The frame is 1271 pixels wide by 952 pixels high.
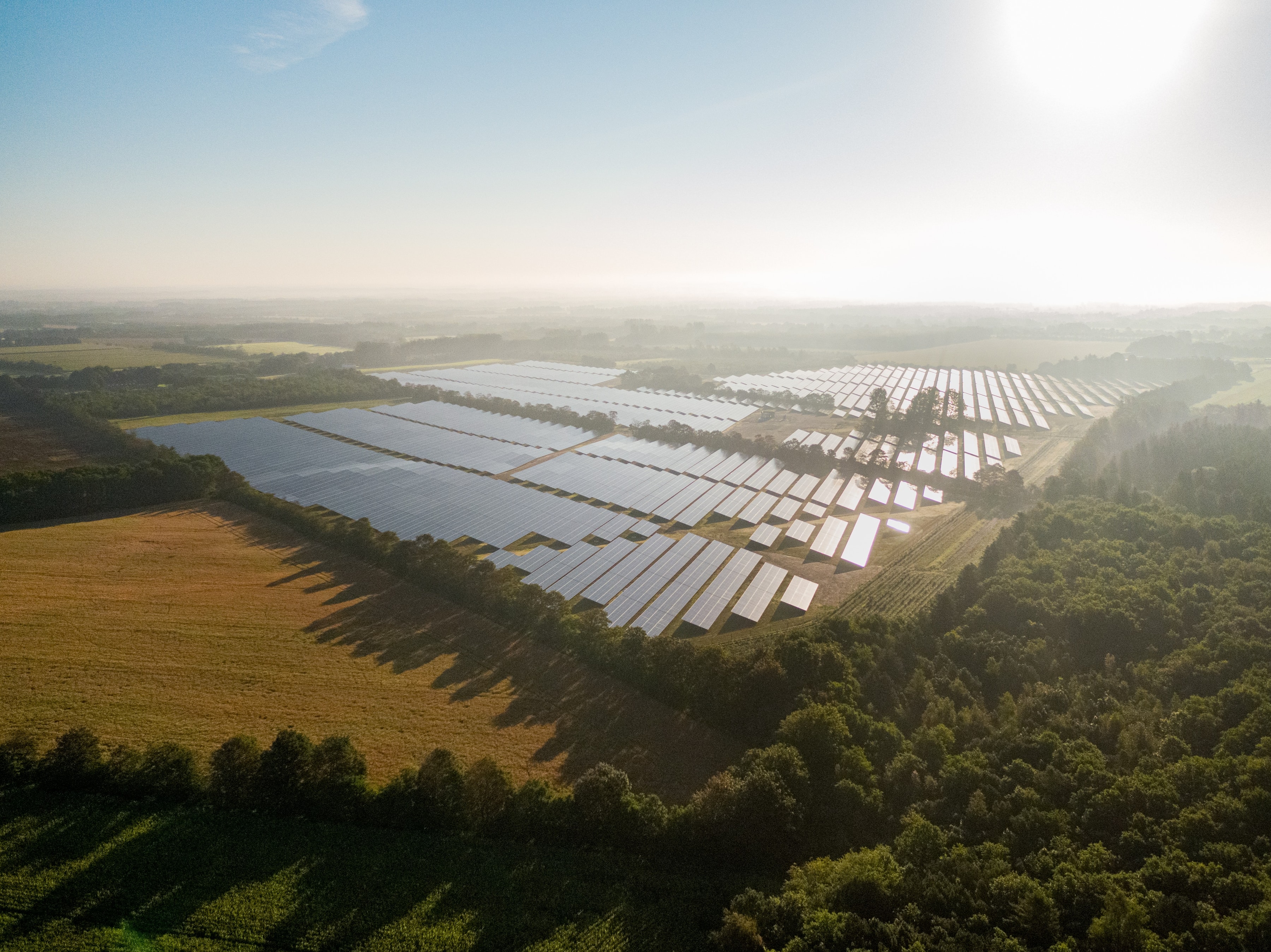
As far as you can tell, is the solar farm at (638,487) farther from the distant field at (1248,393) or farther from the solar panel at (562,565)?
the distant field at (1248,393)

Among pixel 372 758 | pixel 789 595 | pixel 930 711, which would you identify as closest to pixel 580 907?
pixel 372 758

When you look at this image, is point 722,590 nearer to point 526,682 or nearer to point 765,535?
point 765,535

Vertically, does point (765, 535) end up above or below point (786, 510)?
below

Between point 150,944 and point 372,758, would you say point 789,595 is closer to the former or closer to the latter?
point 372,758

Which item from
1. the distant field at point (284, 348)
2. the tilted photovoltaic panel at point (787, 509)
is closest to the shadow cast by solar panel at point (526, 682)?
the tilted photovoltaic panel at point (787, 509)

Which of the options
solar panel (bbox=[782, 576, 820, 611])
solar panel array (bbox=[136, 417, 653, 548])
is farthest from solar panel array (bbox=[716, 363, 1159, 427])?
solar panel array (bbox=[136, 417, 653, 548])

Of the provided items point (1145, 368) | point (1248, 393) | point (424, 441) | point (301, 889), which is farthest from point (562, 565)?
point (1145, 368)

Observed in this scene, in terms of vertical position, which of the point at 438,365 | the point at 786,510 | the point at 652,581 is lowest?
the point at 652,581

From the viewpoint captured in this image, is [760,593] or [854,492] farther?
[854,492]
